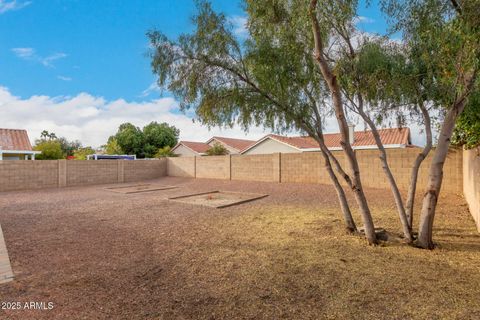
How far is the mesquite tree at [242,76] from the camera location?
214 inches

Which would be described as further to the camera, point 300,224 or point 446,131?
point 300,224

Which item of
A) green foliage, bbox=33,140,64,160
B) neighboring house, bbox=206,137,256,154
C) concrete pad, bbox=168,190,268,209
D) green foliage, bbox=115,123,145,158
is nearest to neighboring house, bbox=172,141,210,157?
neighboring house, bbox=206,137,256,154

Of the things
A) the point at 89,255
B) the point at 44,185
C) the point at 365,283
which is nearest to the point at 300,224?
the point at 365,283

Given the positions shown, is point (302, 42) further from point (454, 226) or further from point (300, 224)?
point (454, 226)

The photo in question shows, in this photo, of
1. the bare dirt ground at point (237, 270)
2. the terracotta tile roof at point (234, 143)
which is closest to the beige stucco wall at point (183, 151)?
the terracotta tile roof at point (234, 143)

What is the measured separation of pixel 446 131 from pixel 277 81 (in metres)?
3.00

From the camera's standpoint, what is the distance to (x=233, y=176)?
18062 millimetres

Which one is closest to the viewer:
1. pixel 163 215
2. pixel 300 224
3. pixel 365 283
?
pixel 365 283

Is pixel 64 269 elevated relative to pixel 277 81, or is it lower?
lower

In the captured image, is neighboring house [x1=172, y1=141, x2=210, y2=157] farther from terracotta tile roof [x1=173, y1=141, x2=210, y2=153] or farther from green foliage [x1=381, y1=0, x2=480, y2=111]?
green foliage [x1=381, y1=0, x2=480, y2=111]

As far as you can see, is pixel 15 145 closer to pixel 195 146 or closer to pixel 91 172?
pixel 91 172

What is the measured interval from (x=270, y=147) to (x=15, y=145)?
873 inches

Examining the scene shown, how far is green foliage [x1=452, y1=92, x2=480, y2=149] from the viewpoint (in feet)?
18.8

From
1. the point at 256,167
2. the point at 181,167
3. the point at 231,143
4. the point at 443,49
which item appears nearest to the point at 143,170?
the point at 181,167
